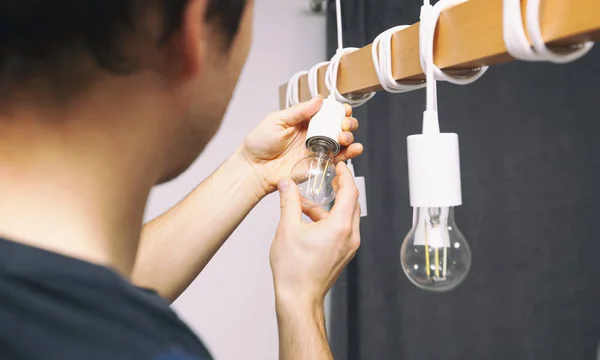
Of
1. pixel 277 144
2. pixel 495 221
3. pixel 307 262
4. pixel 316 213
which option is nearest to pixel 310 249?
pixel 307 262

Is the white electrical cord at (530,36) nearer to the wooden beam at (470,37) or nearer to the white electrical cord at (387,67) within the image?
the wooden beam at (470,37)

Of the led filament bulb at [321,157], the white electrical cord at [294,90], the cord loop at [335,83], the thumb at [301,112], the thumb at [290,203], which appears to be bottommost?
the thumb at [290,203]

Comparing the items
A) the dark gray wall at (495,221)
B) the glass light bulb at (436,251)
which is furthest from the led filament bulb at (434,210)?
the dark gray wall at (495,221)

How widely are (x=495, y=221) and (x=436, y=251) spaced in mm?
1069

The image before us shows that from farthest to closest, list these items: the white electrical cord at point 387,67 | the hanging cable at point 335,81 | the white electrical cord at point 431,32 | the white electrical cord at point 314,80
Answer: the white electrical cord at point 314,80, the hanging cable at point 335,81, the white electrical cord at point 387,67, the white electrical cord at point 431,32

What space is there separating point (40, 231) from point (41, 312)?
0.05 metres

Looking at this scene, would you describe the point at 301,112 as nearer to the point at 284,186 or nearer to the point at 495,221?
the point at 284,186

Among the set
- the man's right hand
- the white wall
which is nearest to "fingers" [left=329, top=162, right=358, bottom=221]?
the man's right hand

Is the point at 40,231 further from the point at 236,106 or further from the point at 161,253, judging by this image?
the point at 236,106

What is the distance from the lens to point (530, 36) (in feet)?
1.35

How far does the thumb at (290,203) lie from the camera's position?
665 mm

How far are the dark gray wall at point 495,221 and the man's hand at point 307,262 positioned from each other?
0.69 m

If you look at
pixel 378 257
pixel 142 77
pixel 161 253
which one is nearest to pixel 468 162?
pixel 378 257

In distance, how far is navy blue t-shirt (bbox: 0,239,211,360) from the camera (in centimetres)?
26
